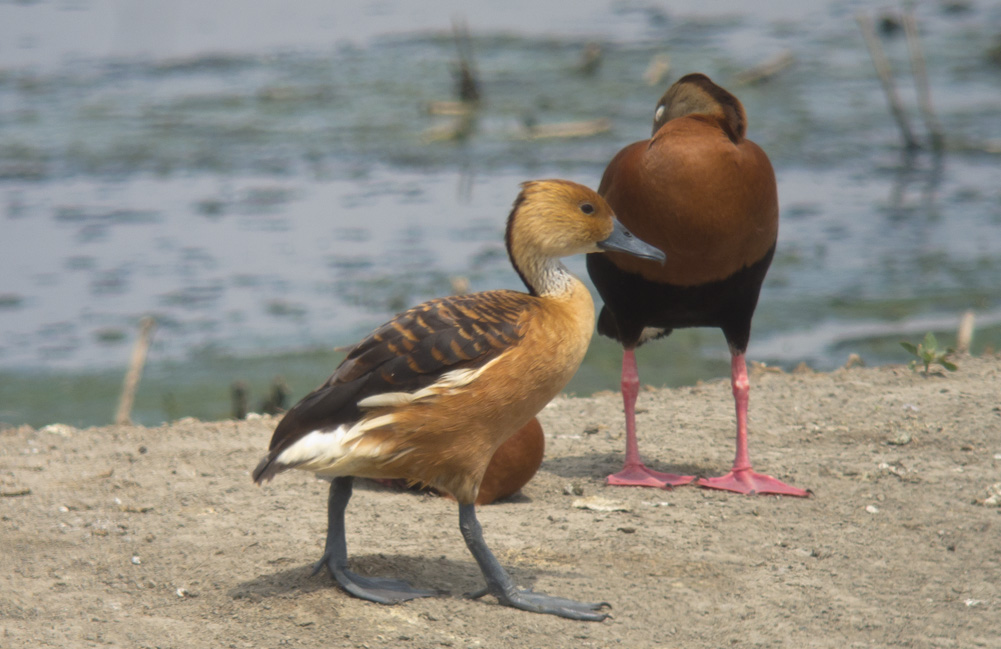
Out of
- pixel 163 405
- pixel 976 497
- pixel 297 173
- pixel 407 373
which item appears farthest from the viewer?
pixel 297 173

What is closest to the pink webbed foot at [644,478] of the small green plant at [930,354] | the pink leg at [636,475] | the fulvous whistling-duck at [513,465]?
the pink leg at [636,475]

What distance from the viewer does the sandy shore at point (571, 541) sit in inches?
158

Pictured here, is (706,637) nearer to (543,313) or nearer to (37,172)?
(543,313)

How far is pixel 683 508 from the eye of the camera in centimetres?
512

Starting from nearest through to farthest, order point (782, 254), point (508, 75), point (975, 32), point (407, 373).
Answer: point (407, 373)
point (782, 254)
point (508, 75)
point (975, 32)

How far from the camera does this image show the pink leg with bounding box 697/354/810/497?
5250mm

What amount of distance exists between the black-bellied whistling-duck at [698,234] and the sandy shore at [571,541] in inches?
16.7

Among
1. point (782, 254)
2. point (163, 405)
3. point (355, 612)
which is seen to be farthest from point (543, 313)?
point (782, 254)

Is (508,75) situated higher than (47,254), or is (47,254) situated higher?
(508,75)

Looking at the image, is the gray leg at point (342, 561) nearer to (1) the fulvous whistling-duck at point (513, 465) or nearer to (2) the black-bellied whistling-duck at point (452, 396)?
(2) the black-bellied whistling-duck at point (452, 396)

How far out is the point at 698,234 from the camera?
5090mm

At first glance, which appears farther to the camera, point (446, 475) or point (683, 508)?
point (683, 508)

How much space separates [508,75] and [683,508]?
14726 mm

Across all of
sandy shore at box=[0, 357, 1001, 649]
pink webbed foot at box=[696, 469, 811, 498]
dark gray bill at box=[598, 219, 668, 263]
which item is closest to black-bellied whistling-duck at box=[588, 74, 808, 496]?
pink webbed foot at box=[696, 469, 811, 498]
